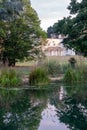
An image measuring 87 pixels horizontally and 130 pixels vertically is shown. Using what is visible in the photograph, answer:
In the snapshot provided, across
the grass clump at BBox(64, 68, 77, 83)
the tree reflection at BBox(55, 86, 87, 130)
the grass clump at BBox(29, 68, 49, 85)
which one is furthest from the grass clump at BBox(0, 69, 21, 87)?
the tree reflection at BBox(55, 86, 87, 130)

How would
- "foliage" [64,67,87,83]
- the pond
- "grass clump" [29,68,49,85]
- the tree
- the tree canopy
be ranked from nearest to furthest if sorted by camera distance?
the pond → "grass clump" [29,68,49,85] → "foliage" [64,67,87,83] → the tree canopy → the tree

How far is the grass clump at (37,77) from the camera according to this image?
2439cm

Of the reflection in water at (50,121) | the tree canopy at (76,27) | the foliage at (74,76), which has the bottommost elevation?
the reflection in water at (50,121)

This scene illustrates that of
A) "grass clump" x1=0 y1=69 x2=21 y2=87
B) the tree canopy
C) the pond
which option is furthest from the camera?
the tree canopy

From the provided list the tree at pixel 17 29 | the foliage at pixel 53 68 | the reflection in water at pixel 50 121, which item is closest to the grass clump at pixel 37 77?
the foliage at pixel 53 68

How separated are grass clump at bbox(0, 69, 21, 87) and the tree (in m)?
18.0

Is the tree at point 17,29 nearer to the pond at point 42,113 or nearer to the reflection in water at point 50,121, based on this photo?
the pond at point 42,113

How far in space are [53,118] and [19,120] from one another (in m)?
1.04

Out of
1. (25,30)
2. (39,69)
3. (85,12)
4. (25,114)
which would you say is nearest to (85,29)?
(85,12)

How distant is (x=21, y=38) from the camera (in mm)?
43062

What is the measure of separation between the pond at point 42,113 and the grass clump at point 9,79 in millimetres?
5593

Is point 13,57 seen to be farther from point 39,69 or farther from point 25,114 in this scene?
point 25,114

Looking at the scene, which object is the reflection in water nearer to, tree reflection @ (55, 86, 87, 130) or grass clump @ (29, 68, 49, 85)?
tree reflection @ (55, 86, 87, 130)

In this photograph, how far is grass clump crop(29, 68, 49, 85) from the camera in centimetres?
2439
